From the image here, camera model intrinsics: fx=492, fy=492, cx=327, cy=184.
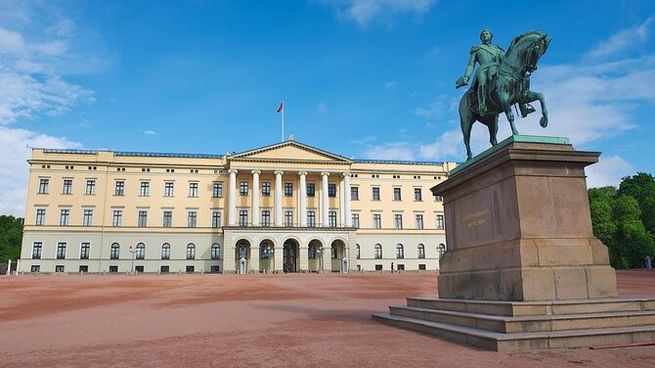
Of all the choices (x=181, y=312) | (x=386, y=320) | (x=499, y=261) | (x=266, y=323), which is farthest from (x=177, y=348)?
(x=181, y=312)

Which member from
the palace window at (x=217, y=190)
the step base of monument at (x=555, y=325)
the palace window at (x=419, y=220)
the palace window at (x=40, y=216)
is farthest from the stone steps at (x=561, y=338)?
the palace window at (x=40, y=216)

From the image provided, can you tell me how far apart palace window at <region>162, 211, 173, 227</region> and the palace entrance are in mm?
14152

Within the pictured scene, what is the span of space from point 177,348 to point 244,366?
2.05 m

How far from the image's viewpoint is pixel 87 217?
58031 millimetres

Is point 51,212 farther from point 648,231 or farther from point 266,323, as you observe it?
point 648,231

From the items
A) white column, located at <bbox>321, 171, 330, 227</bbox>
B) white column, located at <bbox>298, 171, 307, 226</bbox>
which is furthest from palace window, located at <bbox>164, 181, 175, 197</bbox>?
white column, located at <bbox>321, 171, 330, 227</bbox>

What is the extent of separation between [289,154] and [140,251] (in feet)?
69.0

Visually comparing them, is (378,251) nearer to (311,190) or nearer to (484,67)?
(311,190)

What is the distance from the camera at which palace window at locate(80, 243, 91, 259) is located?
56697 mm

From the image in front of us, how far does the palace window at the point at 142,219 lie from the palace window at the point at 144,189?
207cm

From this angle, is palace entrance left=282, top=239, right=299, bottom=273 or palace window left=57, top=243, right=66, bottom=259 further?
palace entrance left=282, top=239, right=299, bottom=273

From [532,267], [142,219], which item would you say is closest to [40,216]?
[142,219]

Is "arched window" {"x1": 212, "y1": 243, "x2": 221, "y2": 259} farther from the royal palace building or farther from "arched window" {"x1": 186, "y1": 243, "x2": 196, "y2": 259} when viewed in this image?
"arched window" {"x1": 186, "y1": 243, "x2": 196, "y2": 259}

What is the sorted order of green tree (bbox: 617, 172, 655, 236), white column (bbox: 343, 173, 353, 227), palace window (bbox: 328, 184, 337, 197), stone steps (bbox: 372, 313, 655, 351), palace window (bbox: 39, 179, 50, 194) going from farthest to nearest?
1. palace window (bbox: 328, 184, 337, 197)
2. white column (bbox: 343, 173, 353, 227)
3. palace window (bbox: 39, 179, 50, 194)
4. green tree (bbox: 617, 172, 655, 236)
5. stone steps (bbox: 372, 313, 655, 351)
